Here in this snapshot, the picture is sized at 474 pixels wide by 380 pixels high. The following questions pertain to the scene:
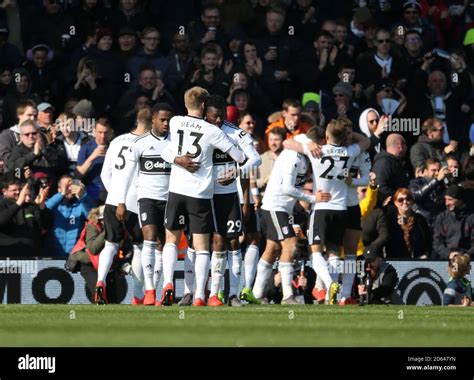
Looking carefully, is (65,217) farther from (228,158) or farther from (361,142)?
(228,158)

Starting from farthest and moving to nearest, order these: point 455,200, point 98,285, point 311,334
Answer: point 455,200 < point 98,285 < point 311,334

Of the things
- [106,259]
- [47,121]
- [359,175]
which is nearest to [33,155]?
[47,121]

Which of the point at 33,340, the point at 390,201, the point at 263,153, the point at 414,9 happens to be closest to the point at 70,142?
the point at 263,153

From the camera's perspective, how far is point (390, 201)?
2256cm

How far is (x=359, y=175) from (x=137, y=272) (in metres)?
3.12

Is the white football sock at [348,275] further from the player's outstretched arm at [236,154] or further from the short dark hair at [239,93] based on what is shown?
the short dark hair at [239,93]

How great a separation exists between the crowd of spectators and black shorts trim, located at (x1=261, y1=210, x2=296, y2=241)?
6.49ft

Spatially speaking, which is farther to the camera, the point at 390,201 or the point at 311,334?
the point at 390,201

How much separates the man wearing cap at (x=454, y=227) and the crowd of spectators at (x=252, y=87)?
21 mm

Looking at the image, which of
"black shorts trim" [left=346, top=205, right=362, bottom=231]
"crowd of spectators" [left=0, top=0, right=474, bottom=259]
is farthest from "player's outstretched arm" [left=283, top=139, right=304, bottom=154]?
"crowd of spectators" [left=0, top=0, right=474, bottom=259]

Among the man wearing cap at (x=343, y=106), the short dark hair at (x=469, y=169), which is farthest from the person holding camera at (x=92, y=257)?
the short dark hair at (x=469, y=169)
